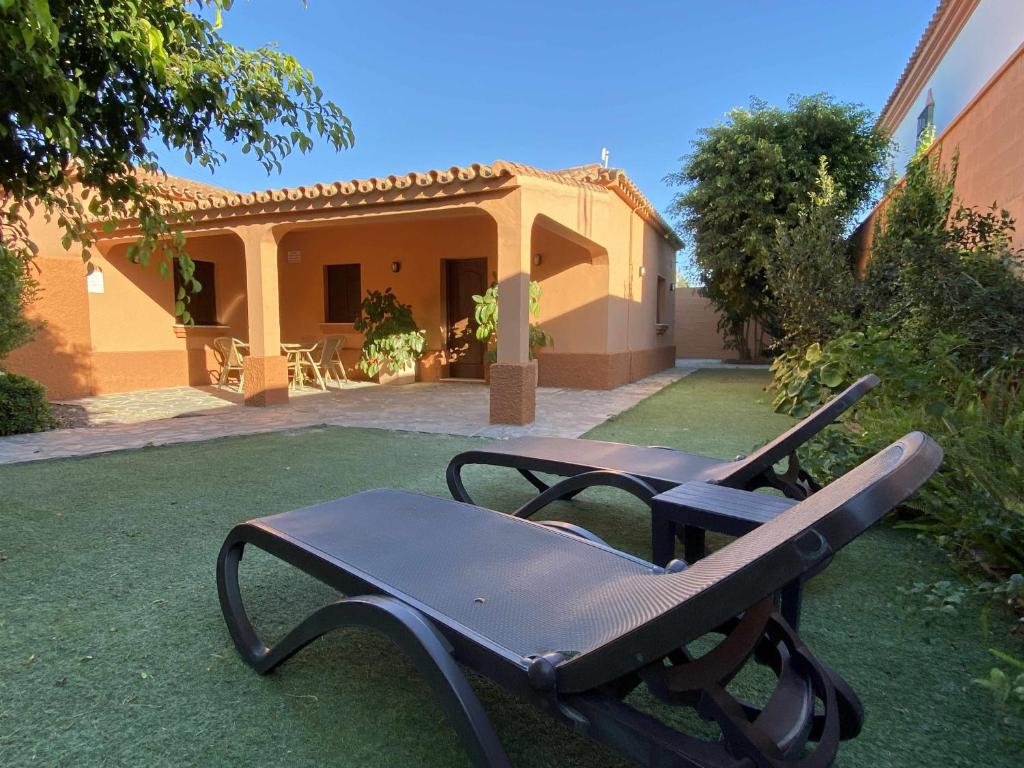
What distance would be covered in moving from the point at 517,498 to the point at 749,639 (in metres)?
2.77

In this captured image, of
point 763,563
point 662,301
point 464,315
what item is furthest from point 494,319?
point 662,301

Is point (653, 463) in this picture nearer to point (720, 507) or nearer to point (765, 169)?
point (720, 507)

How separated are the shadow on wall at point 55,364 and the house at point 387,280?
0.02 metres

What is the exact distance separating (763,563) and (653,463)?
217 cm

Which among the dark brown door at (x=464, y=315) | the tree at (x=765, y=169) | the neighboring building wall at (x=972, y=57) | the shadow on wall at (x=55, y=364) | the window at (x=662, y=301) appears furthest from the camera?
the window at (x=662, y=301)

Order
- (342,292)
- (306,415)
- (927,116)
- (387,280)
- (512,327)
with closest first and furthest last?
(512,327) → (306,415) → (387,280) → (342,292) → (927,116)

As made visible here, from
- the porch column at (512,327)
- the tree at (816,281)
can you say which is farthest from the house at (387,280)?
the tree at (816,281)

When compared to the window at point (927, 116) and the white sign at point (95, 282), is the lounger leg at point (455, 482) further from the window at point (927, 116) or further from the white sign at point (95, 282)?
the window at point (927, 116)

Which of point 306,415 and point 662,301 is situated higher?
point 662,301

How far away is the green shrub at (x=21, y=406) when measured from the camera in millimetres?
5898

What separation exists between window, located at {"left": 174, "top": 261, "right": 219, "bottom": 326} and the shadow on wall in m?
2.19

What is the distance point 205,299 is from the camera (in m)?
11.0

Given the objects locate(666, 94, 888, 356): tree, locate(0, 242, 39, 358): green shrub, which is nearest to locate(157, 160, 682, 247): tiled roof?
locate(0, 242, 39, 358): green shrub

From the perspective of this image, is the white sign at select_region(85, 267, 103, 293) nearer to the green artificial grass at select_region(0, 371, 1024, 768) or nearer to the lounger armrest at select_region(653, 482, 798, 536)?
the green artificial grass at select_region(0, 371, 1024, 768)
